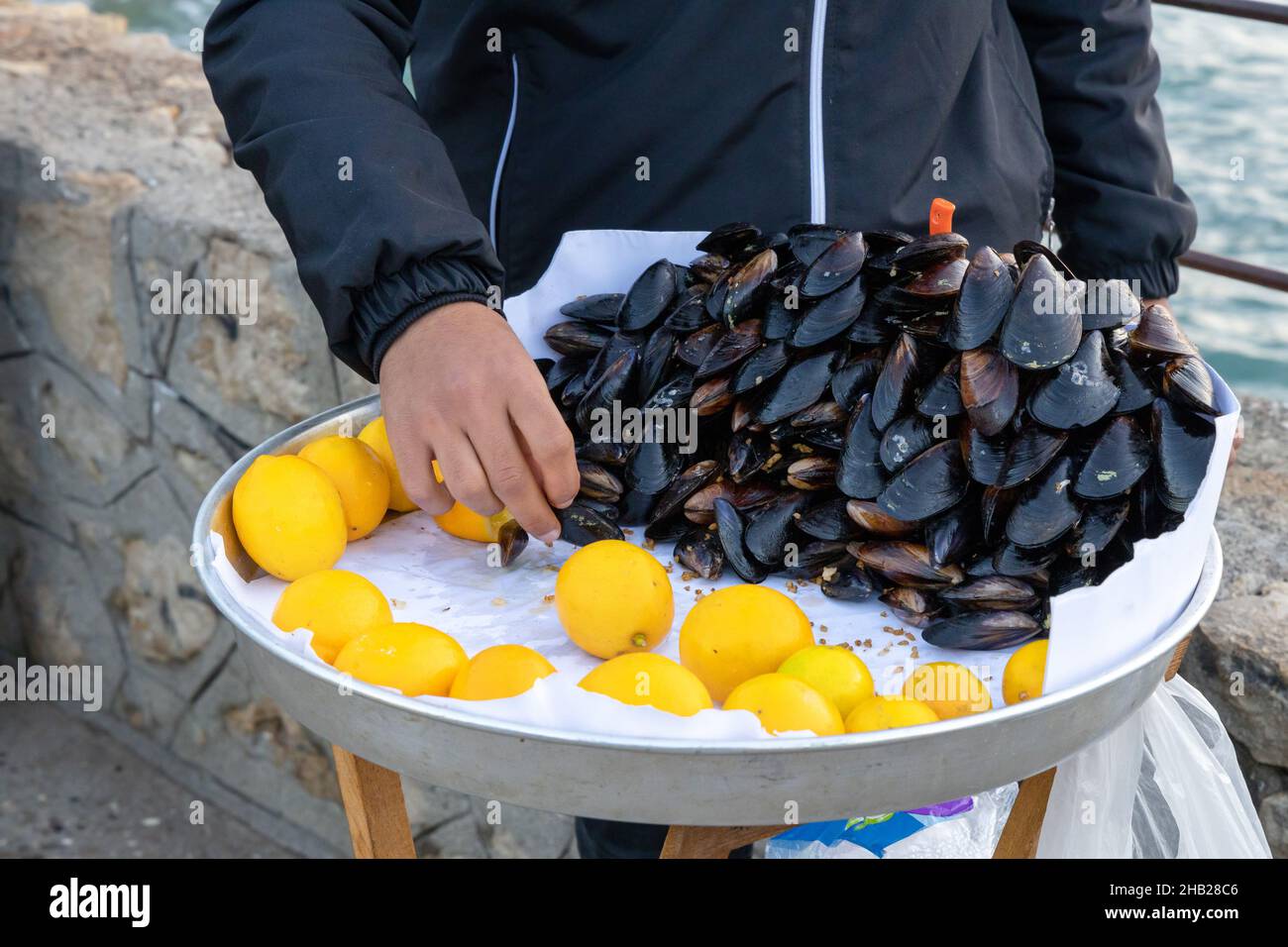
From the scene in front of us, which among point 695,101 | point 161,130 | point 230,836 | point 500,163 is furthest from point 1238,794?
point 161,130

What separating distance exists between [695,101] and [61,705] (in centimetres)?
241

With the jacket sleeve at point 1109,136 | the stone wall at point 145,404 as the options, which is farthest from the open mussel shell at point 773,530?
the stone wall at point 145,404

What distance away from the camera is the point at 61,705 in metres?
2.83

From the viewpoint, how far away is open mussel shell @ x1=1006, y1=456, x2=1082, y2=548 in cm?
86

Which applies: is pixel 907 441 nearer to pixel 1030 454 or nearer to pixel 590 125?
pixel 1030 454

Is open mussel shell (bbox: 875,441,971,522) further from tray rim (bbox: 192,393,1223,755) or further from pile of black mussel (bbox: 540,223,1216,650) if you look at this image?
tray rim (bbox: 192,393,1223,755)

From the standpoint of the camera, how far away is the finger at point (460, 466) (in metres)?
0.88

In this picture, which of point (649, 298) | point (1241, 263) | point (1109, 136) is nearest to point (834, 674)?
point (649, 298)

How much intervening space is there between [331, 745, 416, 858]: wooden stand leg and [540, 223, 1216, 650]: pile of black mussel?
0.87 ft

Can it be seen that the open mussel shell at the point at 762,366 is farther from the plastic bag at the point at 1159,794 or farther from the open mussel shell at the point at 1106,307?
the plastic bag at the point at 1159,794

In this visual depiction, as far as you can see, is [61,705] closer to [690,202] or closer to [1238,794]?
[690,202]

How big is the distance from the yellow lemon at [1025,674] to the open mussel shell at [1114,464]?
0.38 feet

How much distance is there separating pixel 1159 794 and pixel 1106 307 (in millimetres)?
561

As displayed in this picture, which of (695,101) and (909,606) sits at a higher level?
(695,101)
